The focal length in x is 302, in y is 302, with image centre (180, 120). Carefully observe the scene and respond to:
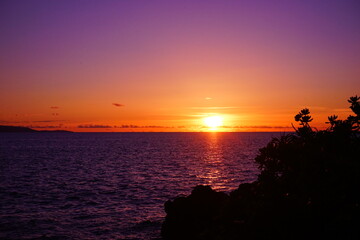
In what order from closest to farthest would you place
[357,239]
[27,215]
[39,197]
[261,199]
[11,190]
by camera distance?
[357,239], [261,199], [27,215], [39,197], [11,190]

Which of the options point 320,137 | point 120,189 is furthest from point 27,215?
point 320,137

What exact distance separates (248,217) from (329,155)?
386cm

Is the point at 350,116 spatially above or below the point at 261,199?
above

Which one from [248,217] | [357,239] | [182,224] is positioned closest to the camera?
[357,239]

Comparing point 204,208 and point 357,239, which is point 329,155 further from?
point 204,208

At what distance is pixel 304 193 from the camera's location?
1093 centimetres

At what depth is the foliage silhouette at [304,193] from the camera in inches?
404

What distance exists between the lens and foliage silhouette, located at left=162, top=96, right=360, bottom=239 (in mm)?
10250

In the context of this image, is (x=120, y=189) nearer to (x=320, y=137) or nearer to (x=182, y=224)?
(x=182, y=224)

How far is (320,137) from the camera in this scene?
12.9 meters

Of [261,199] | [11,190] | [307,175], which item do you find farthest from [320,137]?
[11,190]

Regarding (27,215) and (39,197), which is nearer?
(27,215)

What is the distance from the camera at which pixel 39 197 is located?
39.0 metres

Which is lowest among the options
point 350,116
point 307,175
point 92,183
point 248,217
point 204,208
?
point 92,183
